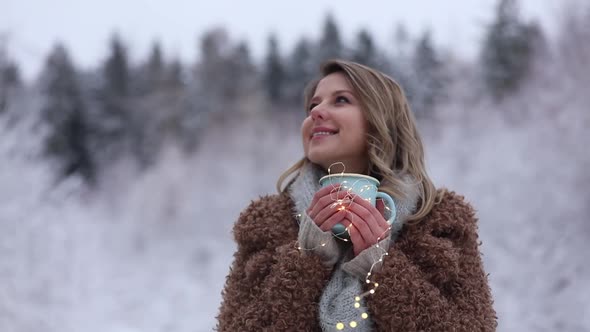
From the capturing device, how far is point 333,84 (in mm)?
1499

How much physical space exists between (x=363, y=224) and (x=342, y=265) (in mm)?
113

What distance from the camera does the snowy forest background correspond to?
180 inches

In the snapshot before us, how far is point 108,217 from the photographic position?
7.88m

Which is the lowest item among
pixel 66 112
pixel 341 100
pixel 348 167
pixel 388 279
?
pixel 388 279

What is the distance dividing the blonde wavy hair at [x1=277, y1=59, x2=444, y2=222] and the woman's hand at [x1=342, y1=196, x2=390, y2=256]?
5.9 inches

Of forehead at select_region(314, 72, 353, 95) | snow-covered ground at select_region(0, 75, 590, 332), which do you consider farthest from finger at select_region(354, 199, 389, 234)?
snow-covered ground at select_region(0, 75, 590, 332)

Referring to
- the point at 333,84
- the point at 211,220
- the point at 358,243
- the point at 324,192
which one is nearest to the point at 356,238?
the point at 358,243

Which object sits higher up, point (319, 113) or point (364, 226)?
point (319, 113)

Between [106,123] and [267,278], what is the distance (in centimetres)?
743

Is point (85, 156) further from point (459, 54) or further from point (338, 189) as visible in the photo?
point (338, 189)

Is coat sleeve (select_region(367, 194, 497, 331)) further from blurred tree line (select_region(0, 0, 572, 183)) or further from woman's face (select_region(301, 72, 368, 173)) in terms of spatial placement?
blurred tree line (select_region(0, 0, 572, 183))

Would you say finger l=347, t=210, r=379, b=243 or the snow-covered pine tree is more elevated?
the snow-covered pine tree

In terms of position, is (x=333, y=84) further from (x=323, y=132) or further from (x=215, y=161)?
(x=215, y=161)

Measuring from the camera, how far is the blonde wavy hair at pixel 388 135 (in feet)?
4.59
